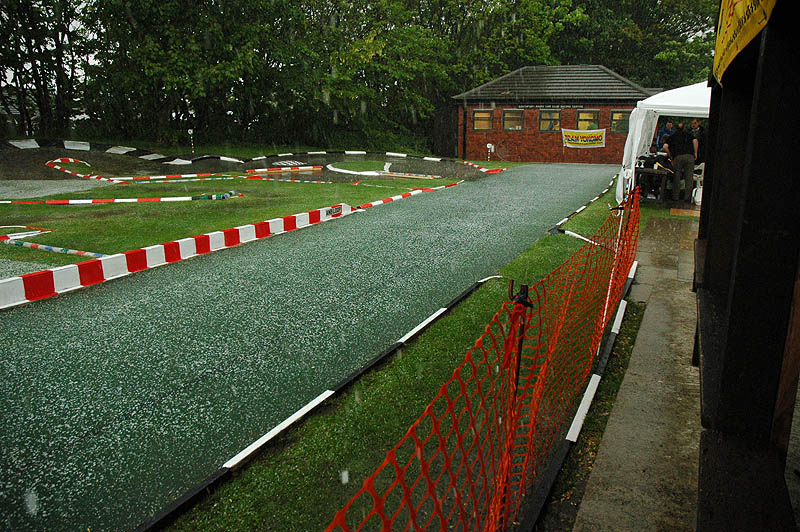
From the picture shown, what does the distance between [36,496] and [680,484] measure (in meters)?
3.61

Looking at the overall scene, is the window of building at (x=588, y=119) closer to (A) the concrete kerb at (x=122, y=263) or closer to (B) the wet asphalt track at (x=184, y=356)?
(B) the wet asphalt track at (x=184, y=356)

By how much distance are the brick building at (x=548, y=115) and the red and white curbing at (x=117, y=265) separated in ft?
76.3

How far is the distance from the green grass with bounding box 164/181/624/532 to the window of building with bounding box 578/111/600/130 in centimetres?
2783

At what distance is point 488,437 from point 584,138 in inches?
1169

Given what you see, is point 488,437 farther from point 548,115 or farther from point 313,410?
point 548,115

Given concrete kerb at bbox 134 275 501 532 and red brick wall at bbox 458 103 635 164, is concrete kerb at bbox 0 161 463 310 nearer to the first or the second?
concrete kerb at bbox 134 275 501 532

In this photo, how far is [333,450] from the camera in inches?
137

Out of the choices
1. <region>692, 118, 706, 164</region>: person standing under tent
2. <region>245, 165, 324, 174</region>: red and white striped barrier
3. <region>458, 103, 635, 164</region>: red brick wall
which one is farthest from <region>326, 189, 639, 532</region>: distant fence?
<region>458, 103, 635, 164</region>: red brick wall

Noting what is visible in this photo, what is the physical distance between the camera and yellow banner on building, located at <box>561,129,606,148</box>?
29.8 m

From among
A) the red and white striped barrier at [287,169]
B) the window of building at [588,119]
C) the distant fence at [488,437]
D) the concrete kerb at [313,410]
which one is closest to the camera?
the distant fence at [488,437]

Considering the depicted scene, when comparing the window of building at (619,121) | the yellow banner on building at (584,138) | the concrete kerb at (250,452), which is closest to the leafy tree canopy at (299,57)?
the yellow banner on building at (584,138)

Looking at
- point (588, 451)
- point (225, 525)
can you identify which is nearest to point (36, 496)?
point (225, 525)

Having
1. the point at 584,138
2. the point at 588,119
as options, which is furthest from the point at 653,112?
the point at 588,119

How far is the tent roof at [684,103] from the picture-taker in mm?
12484
